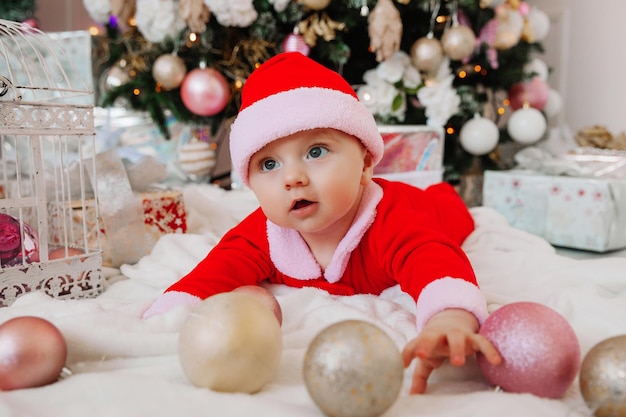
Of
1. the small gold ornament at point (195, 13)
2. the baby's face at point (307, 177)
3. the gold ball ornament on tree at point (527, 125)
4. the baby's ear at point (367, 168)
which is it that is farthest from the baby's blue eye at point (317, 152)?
the gold ball ornament on tree at point (527, 125)

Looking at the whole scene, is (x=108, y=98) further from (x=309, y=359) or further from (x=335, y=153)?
Answer: (x=309, y=359)

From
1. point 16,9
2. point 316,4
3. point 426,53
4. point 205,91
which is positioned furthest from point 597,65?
point 16,9

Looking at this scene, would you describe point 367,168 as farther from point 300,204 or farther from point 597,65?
point 597,65

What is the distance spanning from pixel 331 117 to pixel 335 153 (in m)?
0.05

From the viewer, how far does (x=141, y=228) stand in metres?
1.34

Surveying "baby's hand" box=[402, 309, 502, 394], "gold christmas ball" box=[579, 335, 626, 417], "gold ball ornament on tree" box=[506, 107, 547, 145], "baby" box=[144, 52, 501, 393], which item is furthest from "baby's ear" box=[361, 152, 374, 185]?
"gold ball ornament on tree" box=[506, 107, 547, 145]

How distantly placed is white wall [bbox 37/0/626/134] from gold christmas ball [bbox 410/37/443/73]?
1.19m

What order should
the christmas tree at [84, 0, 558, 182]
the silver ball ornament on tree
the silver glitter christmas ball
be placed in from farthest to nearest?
the silver ball ornament on tree < the christmas tree at [84, 0, 558, 182] < the silver glitter christmas ball

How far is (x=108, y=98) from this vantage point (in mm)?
2275

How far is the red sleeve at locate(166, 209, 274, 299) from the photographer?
0.85 m

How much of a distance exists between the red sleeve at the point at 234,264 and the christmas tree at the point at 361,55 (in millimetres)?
1205

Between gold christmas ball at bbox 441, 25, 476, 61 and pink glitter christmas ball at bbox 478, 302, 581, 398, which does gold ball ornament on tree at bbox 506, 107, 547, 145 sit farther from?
pink glitter christmas ball at bbox 478, 302, 581, 398

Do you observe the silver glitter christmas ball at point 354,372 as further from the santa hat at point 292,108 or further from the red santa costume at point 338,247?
the santa hat at point 292,108

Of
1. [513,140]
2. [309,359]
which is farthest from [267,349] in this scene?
[513,140]
